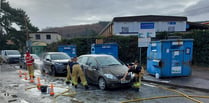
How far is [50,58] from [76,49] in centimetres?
636

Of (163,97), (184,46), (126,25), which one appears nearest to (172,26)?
(126,25)

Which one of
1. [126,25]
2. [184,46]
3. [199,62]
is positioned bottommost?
[199,62]

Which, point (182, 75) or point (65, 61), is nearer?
point (182, 75)

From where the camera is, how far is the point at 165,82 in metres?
7.68

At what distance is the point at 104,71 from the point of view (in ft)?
22.6

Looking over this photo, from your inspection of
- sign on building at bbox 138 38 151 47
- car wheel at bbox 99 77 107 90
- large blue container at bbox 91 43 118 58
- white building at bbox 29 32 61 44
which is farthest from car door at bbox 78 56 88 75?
white building at bbox 29 32 61 44

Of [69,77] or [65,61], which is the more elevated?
[65,61]

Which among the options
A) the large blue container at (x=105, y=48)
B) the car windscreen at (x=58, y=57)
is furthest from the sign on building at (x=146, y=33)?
the car windscreen at (x=58, y=57)

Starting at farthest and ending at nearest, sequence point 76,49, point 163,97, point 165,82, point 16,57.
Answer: point 16,57, point 76,49, point 165,82, point 163,97

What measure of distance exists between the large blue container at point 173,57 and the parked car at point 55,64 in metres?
5.78

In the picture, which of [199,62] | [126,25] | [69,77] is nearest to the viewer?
[69,77]

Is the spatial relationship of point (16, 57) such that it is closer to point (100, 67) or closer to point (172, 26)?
point (100, 67)

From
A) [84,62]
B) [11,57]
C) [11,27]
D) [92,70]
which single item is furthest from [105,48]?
[11,27]

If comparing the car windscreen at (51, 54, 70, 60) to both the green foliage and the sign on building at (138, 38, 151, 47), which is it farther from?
the green foliage
